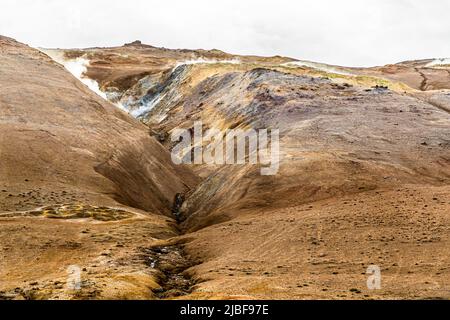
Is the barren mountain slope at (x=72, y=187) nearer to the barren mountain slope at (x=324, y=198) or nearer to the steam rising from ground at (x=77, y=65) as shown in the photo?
the barren mountain slope at (x=324, y=198)

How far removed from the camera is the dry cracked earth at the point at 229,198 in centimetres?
1513

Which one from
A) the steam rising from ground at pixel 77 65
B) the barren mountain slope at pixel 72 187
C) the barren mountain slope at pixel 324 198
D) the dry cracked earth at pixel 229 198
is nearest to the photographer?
the barren mountain slope at pixel 324 198

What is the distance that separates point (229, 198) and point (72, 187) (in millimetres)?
6655

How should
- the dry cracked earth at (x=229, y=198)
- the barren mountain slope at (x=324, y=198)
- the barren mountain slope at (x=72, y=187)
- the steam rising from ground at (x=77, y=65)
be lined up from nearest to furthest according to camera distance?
1. the barren mountain slope at (x=324, y=198)
2. the dry cracked earth at (x=229, y=198)
3. the barren mountain slope at (x=72, y=187)
4. the steam rising from ground at (x=77, y=65)

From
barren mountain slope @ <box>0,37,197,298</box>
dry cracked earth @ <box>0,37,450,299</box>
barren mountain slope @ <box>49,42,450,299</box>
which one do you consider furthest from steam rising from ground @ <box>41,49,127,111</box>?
barren mountain slope @ <box>0,37,197,298</box>

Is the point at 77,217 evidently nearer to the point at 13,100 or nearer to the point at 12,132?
the point at 12,132

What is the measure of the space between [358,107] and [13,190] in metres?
21.2

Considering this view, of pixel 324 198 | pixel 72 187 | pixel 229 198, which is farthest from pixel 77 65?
pixel 324 198

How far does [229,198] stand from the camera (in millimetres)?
25484

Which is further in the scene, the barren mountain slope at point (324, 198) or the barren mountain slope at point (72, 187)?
the barren mountain slope at point (72, 187)

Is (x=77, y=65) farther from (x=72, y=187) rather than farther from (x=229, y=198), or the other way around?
(x=229, y=198)

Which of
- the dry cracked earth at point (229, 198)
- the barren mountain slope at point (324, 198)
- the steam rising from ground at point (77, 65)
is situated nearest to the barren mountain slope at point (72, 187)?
the dry cracked earth at point (229, 198)

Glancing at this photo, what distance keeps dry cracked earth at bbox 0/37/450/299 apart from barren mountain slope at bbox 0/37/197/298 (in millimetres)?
91

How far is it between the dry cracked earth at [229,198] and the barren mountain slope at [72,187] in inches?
3.6
